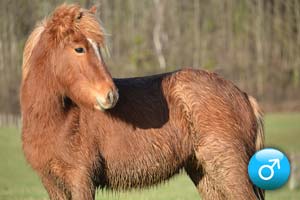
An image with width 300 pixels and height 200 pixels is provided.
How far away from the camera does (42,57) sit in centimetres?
713

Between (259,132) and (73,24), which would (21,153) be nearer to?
(259,132)

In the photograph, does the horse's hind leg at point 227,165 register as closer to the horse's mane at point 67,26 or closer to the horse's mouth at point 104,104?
the horse's mouth at point 104,104

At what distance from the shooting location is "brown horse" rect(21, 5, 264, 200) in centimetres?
690

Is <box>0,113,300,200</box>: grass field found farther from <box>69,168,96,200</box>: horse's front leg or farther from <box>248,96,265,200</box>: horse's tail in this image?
<box>69,168,96,200</box>: horse's front leg

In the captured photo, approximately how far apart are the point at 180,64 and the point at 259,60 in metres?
6.51

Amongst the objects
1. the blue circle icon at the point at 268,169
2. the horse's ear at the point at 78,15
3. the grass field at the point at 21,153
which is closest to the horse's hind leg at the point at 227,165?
the blue circle icon at the point at 268,169

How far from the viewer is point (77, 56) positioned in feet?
22.5

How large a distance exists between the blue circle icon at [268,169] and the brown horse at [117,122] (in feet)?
0.38

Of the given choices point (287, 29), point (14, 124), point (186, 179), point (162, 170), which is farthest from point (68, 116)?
point (287, 29)

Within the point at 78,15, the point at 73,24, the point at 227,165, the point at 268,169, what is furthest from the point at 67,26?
the point at 268,169

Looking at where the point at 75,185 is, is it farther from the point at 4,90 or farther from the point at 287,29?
the point at 287,29

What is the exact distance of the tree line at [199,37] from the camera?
44438 mm

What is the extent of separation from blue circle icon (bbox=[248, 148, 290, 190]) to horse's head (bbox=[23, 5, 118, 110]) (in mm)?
2200

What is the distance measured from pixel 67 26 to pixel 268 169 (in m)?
3.10
